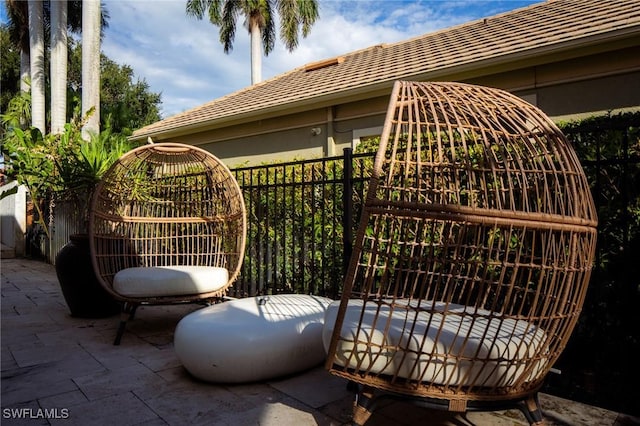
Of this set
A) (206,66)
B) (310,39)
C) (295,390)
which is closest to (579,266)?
(295,390)

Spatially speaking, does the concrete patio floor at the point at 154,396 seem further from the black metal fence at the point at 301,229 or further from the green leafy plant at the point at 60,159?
the green leafy plant at the point at 60,159

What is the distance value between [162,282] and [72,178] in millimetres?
3599

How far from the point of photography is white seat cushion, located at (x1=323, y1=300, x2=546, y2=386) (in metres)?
→ 1.59

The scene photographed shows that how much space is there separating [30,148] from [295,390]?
689cm

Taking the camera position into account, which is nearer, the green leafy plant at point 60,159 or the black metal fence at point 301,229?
the black metal fence at point 301,229

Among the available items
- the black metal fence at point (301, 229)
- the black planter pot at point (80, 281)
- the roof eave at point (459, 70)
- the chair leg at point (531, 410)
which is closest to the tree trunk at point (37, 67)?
the roof eave at point (459, 70)

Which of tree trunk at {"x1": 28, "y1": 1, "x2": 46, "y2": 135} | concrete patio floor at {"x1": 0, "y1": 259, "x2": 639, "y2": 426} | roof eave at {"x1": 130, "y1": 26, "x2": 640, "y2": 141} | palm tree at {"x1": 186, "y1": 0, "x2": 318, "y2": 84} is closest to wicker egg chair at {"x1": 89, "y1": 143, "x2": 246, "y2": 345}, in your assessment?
concrete patio floor at {"x1": 0, "y1": 259, "x2": 639, "y2": 426}

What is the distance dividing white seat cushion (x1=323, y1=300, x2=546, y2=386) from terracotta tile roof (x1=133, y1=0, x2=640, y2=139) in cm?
469

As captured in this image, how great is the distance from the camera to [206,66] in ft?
70.1

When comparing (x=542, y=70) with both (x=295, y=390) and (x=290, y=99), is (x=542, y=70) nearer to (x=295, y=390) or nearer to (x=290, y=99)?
(x=290, y=99)

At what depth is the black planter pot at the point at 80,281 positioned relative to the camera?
13.3ft

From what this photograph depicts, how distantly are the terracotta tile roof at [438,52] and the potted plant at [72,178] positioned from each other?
3.05 metres

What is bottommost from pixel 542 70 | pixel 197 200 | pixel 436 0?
pixel 197 200

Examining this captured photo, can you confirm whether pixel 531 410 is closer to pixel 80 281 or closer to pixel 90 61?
pixel 80 281
